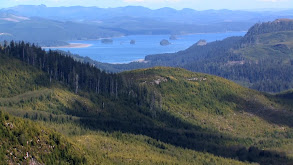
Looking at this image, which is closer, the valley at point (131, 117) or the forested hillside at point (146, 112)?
the valley at point (131, 117)

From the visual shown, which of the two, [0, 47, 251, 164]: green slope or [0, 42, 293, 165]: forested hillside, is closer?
[0, 47, 251, 164]: green slope

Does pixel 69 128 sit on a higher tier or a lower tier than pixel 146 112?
higher

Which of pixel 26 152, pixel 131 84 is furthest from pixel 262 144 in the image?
pixel 26 152

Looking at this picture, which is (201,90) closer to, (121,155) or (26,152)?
(121,155)

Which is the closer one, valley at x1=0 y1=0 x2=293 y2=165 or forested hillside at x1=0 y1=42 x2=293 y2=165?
valley at x1=0 y1=0 x2=293 y2=165

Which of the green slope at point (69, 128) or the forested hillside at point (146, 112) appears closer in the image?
the green slope at point (69, 128)

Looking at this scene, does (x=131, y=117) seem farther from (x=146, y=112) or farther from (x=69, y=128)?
(x=69, y=128)

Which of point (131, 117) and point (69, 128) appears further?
point (131, 117)

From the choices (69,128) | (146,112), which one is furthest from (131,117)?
(69,128)
